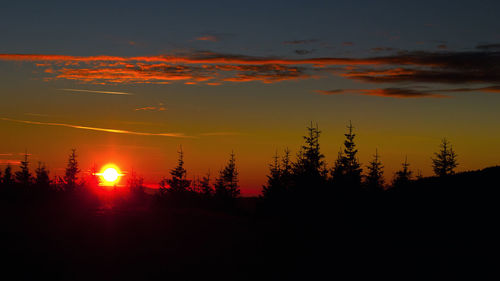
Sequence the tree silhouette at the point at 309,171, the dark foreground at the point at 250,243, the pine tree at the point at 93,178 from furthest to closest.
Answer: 1. the pine tree at the point at 93,178
2. the tree silhouette at the point at 309,171
3. the dark foreground at the point at 250,243

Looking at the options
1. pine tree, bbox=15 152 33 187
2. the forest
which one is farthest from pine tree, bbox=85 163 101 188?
the forest

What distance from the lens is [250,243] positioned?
67.9 ft

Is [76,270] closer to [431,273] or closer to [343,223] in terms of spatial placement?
[431,273]

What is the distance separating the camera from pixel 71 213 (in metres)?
26.2

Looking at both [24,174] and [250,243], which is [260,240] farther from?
[24,174]

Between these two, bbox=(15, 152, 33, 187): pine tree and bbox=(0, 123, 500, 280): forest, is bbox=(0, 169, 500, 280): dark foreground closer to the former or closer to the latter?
bbox=(0, 123, 500, 280): forest

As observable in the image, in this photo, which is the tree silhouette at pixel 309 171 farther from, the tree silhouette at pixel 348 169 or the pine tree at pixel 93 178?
the pine tree at pixel 93 178

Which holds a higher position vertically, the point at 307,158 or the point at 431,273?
the point at 307,158

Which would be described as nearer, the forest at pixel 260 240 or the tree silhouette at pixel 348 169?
the forest at pixel 260 240

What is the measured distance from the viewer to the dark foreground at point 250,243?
16.8 m

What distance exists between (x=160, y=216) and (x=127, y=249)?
7.41 m

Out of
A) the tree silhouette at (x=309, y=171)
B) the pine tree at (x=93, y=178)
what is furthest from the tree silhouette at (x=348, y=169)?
the pine tree at (x=93, y=178)

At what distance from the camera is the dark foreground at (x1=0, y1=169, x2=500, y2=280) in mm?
16781

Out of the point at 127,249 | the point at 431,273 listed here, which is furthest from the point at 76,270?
the point at 431,273
